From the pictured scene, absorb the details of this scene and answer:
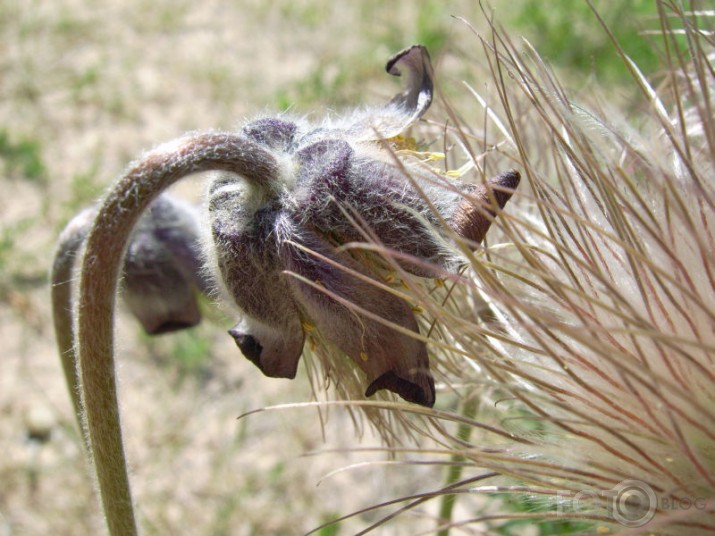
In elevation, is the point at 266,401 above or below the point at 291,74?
below

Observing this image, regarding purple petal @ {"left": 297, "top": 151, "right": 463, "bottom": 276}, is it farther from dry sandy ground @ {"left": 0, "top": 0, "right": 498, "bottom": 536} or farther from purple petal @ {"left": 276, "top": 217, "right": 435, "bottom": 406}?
dry sandy ground @ {"left": 0, "top": 0, "right": 498, "bottom": 536}

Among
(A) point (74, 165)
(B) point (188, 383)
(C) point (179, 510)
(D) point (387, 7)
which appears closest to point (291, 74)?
(D) point (387, 7)

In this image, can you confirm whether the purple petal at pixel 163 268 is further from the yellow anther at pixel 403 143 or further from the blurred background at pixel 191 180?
the yellow anther at pixel 403 143

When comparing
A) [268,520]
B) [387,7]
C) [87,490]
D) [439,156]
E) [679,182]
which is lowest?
[268,520]

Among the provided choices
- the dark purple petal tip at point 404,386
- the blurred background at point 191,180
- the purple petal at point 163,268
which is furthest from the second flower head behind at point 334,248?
the purple petal at point 163,268

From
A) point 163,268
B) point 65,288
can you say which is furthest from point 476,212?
point 65,288

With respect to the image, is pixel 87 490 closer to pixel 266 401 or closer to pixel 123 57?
pixel 266 401

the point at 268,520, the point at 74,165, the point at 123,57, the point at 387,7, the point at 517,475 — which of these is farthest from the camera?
the point at 387,7
